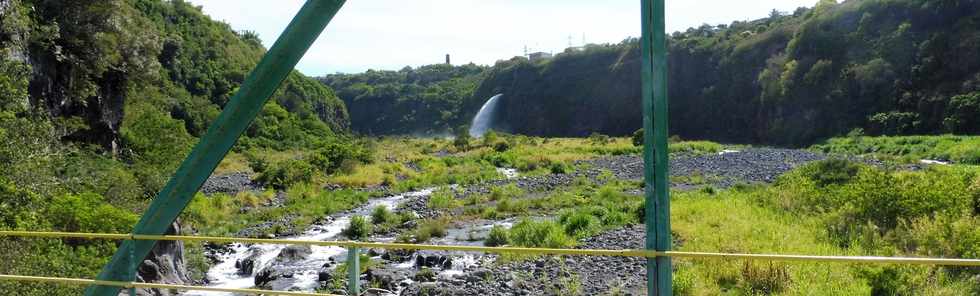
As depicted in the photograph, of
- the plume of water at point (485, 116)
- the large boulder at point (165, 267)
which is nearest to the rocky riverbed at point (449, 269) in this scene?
the large boulder at point (165, 267)

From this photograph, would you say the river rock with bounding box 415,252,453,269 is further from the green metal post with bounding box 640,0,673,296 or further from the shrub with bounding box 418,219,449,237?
the green metal post with bounding box 640,0,673,296

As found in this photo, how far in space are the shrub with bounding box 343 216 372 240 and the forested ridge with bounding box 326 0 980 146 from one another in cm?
3830

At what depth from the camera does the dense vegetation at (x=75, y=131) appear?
27.9ft

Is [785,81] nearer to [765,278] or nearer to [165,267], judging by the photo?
[765,278]

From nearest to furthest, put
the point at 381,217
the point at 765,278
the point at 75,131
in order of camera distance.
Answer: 1. the point at 765,278
2. the point at 75,131
3. the point at 381,217

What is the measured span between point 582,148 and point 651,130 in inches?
1680

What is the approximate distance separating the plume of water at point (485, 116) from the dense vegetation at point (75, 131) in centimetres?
5555

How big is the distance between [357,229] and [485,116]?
78.7 m

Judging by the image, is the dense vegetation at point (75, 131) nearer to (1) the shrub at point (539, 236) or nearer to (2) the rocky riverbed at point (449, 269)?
(2) the rocky riverbed at point (449, 269)

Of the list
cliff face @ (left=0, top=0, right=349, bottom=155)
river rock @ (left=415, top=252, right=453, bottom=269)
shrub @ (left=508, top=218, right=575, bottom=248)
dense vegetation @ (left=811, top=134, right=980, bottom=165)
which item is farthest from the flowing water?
dense vegetation @ (left=811, top=134, right=980, bottom=165)

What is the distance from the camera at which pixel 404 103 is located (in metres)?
106

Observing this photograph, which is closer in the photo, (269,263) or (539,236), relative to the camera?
(269,263)

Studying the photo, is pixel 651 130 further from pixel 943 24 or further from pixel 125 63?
pixel 943 24

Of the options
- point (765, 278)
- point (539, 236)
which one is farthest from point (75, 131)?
point (765, 278)
